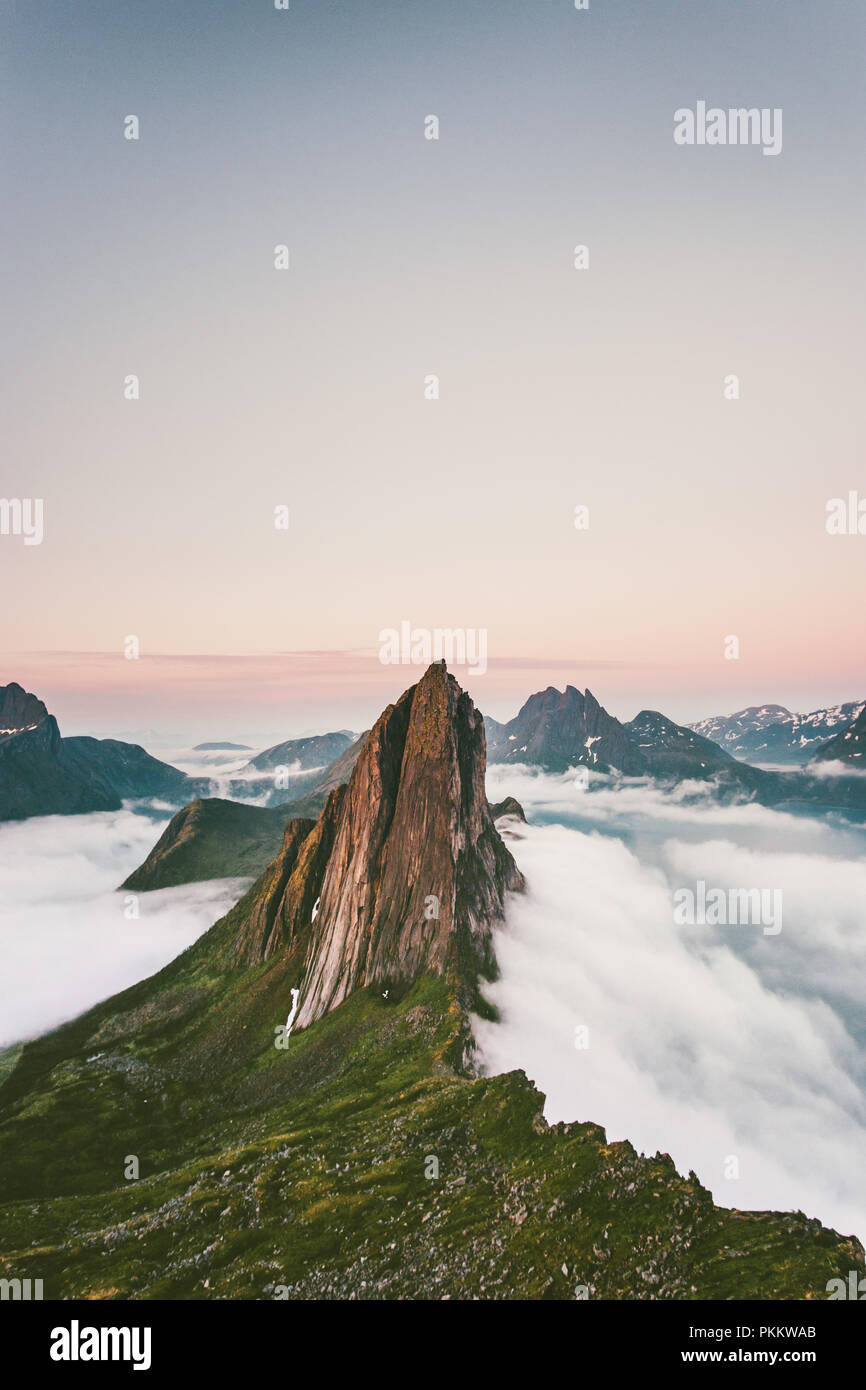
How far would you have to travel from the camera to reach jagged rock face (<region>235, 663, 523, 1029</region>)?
13112cm

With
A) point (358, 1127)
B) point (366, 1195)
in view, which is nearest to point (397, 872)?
point (358, 1127)

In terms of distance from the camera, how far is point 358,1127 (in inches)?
3223

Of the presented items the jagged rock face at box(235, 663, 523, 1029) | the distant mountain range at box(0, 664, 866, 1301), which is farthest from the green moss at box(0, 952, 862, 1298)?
the jagged rock face at box(235, 663, 523, 1029)

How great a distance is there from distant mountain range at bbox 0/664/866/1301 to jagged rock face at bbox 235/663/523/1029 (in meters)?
0.61

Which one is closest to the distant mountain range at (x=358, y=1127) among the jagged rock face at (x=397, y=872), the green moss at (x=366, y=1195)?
the green moss at (x=366, y=1195)

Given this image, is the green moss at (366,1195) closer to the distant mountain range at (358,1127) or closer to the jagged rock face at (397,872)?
the distant mountain range at (358,1127)

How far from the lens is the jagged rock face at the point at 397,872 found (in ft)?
430

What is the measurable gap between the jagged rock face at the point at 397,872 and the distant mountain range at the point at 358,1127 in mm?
612

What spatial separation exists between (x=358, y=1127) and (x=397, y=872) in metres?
60.0

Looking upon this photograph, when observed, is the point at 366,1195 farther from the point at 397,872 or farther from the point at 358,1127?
the point at 397,872

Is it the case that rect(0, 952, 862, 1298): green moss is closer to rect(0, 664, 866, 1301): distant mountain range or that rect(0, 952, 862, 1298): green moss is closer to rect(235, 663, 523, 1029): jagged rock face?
rect(0, 664, 866, 1301): distant mountain range

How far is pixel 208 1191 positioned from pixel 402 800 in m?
83.6

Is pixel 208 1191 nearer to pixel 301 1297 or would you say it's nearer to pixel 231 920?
pixel 301 1297
